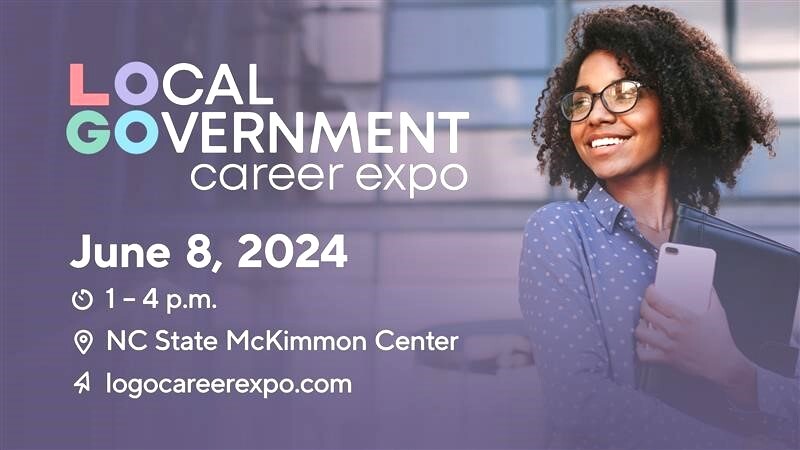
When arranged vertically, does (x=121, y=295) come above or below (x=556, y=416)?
above

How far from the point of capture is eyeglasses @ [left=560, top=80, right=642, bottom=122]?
210 cm

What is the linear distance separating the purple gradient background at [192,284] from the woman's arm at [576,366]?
86 mm

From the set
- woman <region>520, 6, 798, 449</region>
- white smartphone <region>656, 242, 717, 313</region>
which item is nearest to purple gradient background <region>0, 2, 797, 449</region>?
woman <region>520, 6, 798, 449</region>

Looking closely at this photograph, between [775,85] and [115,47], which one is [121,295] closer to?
[115,47]

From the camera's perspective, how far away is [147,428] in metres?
2.25

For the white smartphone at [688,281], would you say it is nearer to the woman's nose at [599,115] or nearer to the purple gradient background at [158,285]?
the woman's nose at [599,115]

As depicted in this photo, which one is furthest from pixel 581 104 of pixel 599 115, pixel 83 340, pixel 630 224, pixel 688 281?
pixel 83 340

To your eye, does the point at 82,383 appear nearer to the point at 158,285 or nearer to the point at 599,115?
the point at 158,285

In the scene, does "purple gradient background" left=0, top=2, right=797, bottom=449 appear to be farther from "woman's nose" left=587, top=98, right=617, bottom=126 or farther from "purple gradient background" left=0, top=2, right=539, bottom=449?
"woman's nose" left=587, top=98, right=617, bottom=126

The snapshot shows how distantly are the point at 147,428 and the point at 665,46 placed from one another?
68.1 inches

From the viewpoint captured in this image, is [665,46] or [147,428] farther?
[147,428]

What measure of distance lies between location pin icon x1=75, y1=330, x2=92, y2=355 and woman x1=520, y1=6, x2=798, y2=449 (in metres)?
1.19

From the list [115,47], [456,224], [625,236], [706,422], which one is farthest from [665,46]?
[115,47]

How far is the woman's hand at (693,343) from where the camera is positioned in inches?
81.8
